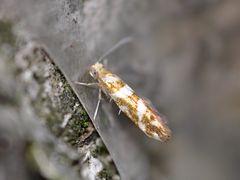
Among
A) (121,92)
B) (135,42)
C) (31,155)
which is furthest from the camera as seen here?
(135,42)

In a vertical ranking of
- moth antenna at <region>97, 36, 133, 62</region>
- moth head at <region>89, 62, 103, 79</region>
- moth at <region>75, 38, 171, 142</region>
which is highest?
moth antenna at <region>97, 36, 133, 62</region>

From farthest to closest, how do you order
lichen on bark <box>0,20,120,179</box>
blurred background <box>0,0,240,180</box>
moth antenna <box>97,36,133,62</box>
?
blurred background <box>0,0,240,180</box>
moth antenna <box>97,36,133,62</box>
lichen on bark <box>0,20,120,179</box>

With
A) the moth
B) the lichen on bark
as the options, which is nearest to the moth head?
the moth

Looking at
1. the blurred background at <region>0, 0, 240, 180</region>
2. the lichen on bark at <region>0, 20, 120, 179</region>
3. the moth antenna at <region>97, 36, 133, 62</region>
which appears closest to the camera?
the lichen on bark at <region>0, 20, 120, 179</region>

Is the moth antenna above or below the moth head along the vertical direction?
above

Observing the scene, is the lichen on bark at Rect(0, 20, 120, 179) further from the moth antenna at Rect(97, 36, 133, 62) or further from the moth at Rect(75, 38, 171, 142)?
the moth antenna at Rect(97, 36, 133, 62)

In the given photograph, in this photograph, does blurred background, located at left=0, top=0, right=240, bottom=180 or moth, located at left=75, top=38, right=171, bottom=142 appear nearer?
moth, located at left=75, top=38, right=171, bottom=142

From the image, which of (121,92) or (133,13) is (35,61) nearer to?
Answer: (121,92)

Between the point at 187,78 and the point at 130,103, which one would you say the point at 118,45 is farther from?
the point at 187,78

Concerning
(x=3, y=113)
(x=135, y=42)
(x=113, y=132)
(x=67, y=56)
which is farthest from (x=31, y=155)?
(x=135, y=42)
